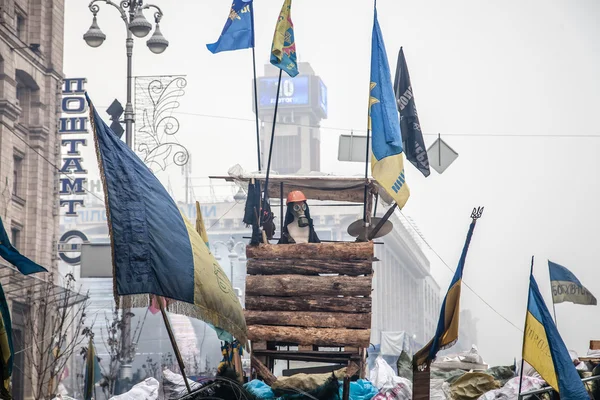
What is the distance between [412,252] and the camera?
13000 centimetres

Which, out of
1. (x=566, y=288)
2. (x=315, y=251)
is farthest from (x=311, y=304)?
(x=566, y=288)

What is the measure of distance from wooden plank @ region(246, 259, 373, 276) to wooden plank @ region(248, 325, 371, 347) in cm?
65

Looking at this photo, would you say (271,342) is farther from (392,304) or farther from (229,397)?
(392,304)

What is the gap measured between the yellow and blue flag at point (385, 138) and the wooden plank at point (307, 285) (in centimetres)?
113

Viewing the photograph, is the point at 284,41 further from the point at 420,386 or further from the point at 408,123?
the point at 420,386

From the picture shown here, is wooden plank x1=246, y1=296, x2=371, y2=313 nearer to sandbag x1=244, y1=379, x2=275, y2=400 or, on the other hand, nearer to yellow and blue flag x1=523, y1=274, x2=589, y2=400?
yellow and blue flag x1=523, y1=274, x2=589, y2=400

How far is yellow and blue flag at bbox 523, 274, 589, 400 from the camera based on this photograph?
10977 millimetres

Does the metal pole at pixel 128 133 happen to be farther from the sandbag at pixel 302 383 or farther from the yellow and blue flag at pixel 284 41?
the sandbag at pixel 302 383

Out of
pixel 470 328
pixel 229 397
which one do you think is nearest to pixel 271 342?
pixel 229 397

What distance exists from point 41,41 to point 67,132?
708 cm

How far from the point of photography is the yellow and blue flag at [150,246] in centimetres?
853

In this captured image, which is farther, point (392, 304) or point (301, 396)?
point (392, 304)

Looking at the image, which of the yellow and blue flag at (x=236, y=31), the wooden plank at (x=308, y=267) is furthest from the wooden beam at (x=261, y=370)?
the yellow and blue flag at (x=236, y=31)

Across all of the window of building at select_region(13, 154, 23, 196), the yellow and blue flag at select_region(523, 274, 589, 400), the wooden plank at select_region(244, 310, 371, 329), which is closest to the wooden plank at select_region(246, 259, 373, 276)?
the wooden plank at select_region(244, 310, 371, 329)
